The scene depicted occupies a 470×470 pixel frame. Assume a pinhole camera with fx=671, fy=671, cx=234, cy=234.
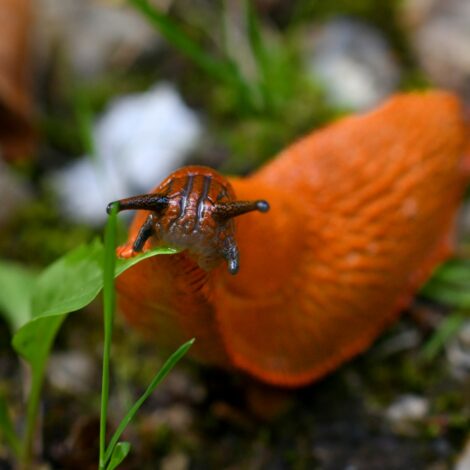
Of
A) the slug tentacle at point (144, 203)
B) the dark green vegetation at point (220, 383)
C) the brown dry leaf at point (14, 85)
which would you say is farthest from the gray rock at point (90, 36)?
the slug tentacle at point (144, 203)

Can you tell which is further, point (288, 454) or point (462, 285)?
point (462, 285)

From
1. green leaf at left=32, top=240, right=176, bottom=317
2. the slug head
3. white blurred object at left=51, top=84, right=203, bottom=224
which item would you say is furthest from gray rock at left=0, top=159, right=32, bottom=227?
the slug head

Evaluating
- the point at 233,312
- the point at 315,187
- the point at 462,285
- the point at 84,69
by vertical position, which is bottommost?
the point at 462,285

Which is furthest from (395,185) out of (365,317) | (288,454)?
(288,454)

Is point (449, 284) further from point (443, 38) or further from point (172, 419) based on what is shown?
point (443, 38)

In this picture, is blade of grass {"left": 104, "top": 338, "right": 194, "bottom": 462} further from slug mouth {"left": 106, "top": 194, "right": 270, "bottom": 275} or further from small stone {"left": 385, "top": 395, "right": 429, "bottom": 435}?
small stone {"left": 385, "top": 395, "right": 429, "bottom": 435}

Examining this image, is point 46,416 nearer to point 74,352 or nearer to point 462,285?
point 74,352

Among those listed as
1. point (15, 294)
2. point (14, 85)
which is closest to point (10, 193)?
point (14, 85)

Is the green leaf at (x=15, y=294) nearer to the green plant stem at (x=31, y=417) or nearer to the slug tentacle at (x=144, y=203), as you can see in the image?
the green plant stem at (x=31, y=417)
